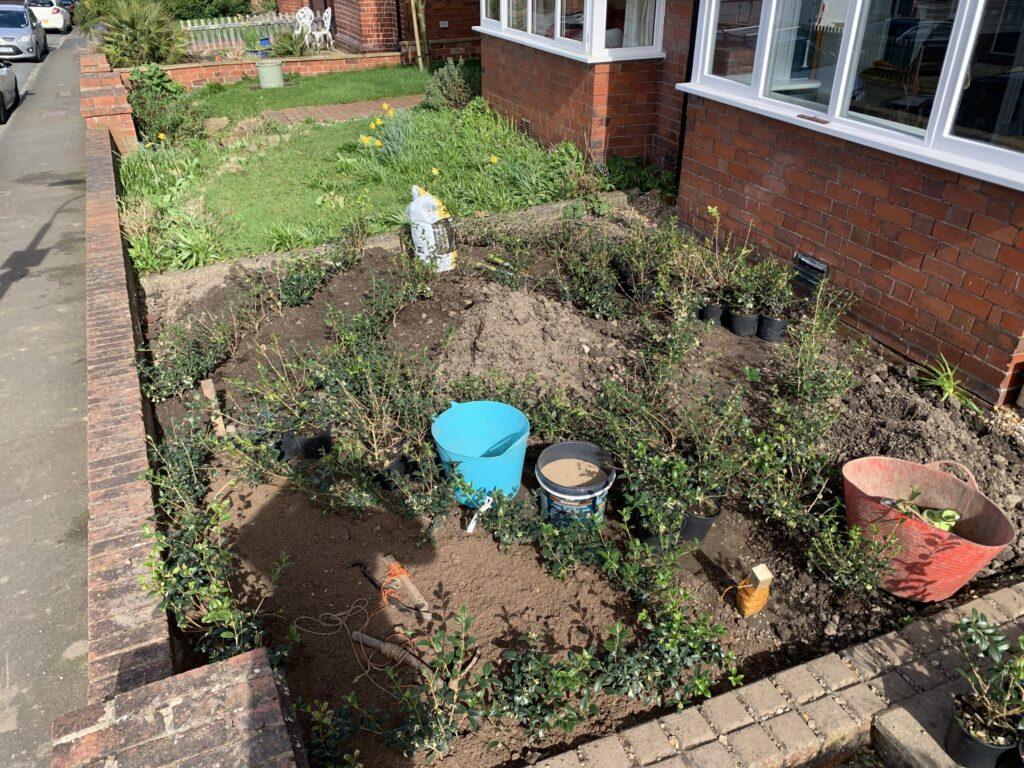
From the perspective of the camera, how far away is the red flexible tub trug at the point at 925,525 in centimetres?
300

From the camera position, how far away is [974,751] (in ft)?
8.09

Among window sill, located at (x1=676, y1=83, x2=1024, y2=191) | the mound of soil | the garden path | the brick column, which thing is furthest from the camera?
the garden path

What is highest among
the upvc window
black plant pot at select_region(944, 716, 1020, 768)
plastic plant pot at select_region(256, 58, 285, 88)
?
the upvc window

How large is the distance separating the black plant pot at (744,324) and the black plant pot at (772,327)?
0.05m

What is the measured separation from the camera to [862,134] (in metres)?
4.56

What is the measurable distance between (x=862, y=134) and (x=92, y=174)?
8.83 meters

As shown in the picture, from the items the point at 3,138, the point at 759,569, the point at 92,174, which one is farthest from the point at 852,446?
the point at 3,138

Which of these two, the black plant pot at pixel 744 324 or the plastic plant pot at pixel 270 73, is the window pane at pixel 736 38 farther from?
the plastic plant pot at pixel 270 73

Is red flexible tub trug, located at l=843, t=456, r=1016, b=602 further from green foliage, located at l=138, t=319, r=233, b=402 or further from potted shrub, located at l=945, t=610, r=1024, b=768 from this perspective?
green foliage, located at l=138, t=319, r=233, b=402

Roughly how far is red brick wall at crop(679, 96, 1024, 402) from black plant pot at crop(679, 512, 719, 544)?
2.11 m

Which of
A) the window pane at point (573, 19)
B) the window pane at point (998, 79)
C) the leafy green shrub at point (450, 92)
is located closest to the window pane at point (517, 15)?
the window pane at point (573, 19)

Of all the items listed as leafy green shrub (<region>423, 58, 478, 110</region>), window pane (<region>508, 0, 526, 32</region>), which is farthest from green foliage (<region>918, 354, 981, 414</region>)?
leafy green shrub (<region>423, 58, 478, 110</region>)

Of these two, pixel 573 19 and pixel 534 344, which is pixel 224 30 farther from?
pixel 534 344

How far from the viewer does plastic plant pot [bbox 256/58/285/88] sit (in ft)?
48.4
